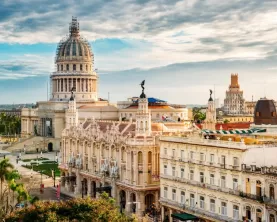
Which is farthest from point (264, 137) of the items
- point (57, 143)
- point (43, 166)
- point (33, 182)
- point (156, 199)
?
point (57, 143)

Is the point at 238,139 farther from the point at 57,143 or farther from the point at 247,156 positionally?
the point at 57,143

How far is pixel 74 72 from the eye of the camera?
192 m

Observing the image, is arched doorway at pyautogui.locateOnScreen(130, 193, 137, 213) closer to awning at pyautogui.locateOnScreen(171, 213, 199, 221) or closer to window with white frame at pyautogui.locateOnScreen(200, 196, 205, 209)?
awning at pyautogui.locateOnScreen(171, 213, 199, 221)

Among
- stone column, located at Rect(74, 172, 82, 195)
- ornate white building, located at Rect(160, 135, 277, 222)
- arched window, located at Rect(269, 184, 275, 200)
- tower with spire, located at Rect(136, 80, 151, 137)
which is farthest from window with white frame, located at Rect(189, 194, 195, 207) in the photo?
stone column, located at Rect(74, 172, 82, 195)

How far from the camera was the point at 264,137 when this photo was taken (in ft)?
230

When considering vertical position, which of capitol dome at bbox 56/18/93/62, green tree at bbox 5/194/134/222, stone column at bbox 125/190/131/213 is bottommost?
stone column at bbox 125/190/131/213

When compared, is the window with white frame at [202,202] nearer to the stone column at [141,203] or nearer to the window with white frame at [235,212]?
the window with white frame at [235,212]

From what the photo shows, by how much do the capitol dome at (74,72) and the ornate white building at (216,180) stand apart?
120803mm

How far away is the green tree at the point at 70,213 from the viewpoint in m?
49.2

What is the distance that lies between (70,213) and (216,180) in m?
21.2

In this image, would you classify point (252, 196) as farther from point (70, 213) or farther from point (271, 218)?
point (70, 213)

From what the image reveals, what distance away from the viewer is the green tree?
161 ft

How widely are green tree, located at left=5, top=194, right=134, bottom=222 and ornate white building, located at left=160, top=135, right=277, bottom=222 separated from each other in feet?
50.4

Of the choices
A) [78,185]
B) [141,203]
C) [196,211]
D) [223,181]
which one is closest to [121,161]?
[141,203]
